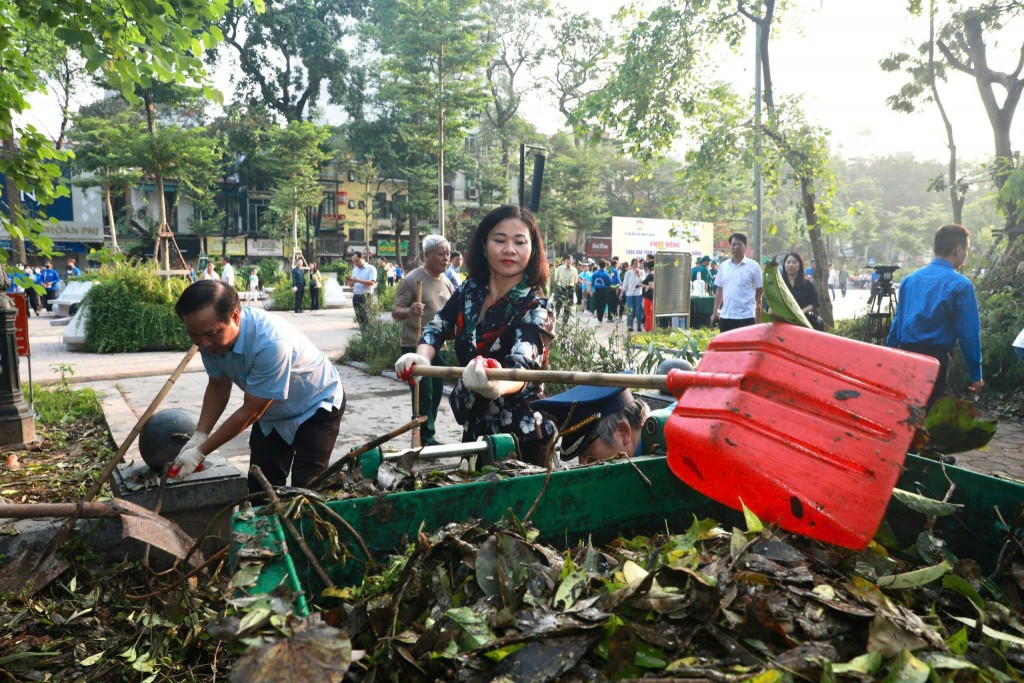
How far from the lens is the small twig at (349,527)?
1.65m

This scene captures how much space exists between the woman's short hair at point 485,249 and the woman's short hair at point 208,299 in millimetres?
1053

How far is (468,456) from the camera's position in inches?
95.4

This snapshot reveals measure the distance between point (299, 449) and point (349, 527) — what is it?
73.2 inches

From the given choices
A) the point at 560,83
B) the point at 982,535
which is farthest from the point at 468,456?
the point at 560,83

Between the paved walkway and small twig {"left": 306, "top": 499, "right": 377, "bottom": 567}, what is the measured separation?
362cm

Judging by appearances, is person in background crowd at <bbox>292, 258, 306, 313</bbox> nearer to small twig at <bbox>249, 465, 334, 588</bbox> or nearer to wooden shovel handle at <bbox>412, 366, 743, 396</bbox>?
wooden shovel handle at <bbox>412, 366, 743, 396</bbox>

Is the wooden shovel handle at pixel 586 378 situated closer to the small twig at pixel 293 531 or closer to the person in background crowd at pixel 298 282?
the small twig at pixel 293 531

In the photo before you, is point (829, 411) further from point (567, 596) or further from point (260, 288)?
point (260, 288)

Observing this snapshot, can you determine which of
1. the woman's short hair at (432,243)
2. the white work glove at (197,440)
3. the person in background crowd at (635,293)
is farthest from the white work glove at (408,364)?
the person in background crowd at (635,293)

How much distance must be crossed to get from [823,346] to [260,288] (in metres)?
30.9

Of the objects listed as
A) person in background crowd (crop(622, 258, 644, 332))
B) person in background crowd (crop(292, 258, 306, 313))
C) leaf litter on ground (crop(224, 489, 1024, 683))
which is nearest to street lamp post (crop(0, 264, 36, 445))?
leaf litter on ground (crop(224, 489, 1024, 683))

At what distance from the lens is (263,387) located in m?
3.09

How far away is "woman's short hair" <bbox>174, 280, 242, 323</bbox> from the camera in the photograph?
287 centimetres

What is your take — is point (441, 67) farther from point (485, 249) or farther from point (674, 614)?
point (674, 614)
